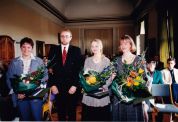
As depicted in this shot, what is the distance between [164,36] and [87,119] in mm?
4970

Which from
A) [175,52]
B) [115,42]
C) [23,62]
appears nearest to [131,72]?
[23,62]

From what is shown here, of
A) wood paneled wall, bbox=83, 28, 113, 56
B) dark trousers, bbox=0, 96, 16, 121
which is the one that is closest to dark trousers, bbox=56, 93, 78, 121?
dark trousers, bbox=0, 96, 16, 121

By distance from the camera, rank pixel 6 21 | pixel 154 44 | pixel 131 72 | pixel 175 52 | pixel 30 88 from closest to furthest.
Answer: pixel 131 72, pixel 30 88, pixel 175 52, pixel 6 21, pixel 154 44

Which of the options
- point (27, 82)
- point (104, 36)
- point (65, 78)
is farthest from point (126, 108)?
point (104, 36)

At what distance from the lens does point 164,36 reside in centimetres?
709

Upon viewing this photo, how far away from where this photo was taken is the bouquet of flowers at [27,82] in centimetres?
271

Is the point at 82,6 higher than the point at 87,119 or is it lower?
higher

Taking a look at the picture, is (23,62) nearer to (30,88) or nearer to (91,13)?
(30,88)

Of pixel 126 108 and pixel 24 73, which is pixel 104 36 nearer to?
pixel 24 73

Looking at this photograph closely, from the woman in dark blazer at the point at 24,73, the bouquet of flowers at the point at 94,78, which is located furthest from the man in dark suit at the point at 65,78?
the bouquet of flowers at the point at 94,78

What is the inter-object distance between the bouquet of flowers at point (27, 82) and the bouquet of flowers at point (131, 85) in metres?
0.90

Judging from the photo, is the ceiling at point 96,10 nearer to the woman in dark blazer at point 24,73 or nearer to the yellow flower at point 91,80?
the woman in dark blazer at point 24,73

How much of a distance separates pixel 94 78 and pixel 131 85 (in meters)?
0.42

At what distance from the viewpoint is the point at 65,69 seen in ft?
10.1
